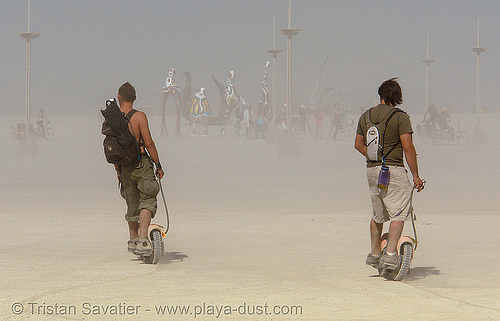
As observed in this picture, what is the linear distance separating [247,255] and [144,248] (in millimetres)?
1153

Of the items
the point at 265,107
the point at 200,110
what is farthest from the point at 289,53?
the point at 200,110

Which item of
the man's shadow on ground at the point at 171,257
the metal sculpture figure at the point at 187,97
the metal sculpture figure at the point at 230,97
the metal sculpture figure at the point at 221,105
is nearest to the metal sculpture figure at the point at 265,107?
the metal sculpture figure at the point at 230,97

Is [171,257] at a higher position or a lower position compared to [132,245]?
lower

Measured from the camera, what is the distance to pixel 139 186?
26.6 ft

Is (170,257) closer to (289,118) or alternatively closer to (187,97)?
(289,118)

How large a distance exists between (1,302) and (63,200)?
897 centimetres

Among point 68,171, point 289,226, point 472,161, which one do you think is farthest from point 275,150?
point 289,226

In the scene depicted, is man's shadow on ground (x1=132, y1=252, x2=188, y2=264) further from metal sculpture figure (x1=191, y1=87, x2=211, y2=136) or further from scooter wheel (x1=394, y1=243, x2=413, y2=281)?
metal sculpture figure (x1=191, y1=87, x2=211, y2=136)

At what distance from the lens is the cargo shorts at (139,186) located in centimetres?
811

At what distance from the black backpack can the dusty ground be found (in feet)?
3.18

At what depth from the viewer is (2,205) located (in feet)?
46.3

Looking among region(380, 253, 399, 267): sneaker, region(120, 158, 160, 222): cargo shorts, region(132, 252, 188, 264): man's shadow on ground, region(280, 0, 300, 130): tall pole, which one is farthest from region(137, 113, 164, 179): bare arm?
region(280, 0, 300, 130): tall pole

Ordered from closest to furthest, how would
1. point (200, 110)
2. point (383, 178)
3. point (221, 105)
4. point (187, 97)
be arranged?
1. point (383, 178)
2. point (200, 110)
3. point (221, 105)
4. point (187, 97)

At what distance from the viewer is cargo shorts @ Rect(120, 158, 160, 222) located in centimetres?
811
